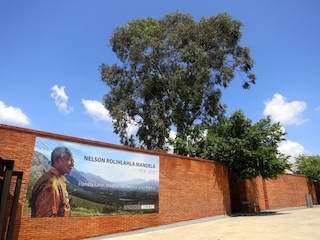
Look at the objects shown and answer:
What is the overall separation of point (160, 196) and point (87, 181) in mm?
→ 3755

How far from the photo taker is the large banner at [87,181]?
27.9 feet

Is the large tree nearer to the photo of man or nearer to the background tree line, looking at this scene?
the background tree line

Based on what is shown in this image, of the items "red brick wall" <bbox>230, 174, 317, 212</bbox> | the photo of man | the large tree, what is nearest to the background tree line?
the large tree

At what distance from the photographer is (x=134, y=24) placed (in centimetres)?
2236

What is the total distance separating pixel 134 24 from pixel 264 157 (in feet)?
50.2

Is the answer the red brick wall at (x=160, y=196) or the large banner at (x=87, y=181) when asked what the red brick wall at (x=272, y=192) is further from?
the large banner at (x=87, y=181)

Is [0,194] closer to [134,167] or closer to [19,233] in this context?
[19,233]

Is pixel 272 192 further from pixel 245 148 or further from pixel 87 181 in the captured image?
pixel 87 181

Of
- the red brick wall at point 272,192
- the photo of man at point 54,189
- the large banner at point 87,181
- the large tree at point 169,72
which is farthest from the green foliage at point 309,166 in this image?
the photo of man at point 54,189

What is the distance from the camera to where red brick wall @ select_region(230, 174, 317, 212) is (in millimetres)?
18656

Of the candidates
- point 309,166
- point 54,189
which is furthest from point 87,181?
point 309,166

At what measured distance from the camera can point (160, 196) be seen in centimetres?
1180

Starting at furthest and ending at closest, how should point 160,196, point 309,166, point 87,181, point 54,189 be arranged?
point 309,166
point 160,196
point 87,181
point 54,189

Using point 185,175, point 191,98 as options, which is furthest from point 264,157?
point 191,98
